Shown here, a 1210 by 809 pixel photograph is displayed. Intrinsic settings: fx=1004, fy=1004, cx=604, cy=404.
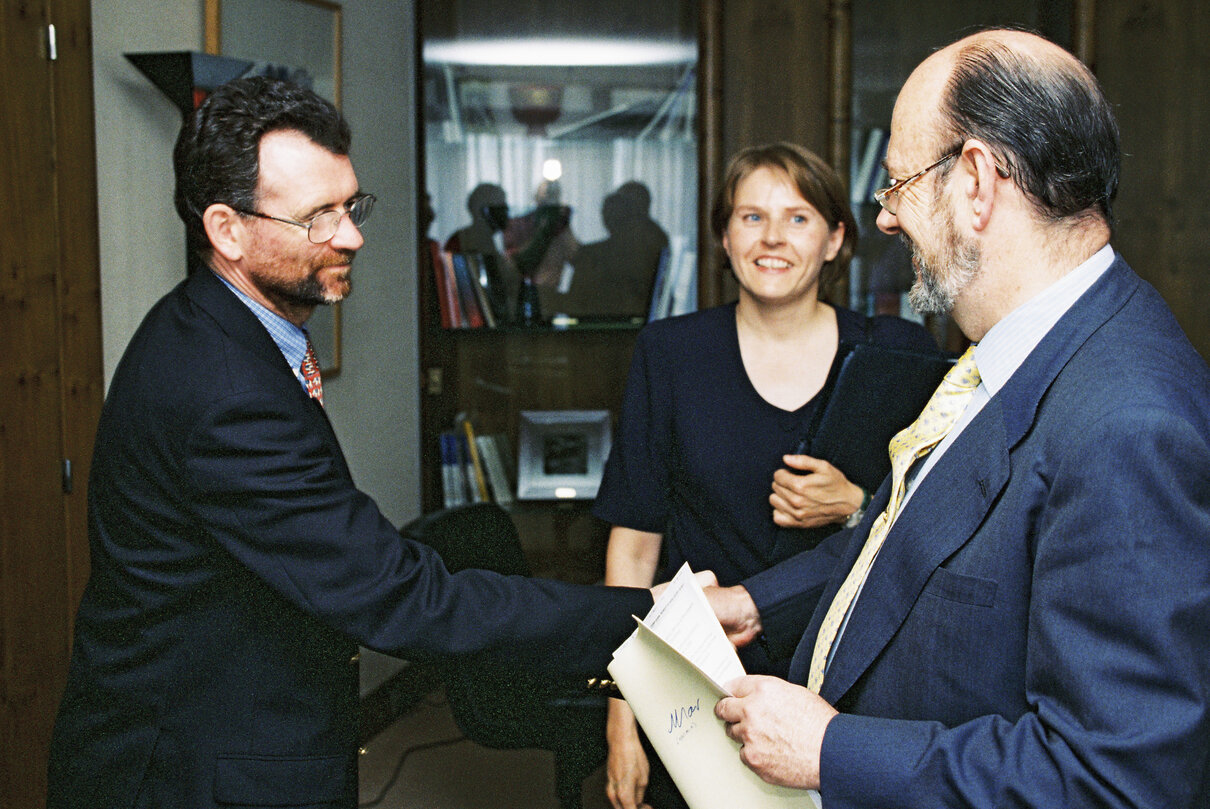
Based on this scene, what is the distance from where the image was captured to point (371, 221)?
→ 364 centimetres

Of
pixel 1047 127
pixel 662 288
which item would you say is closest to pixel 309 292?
pixel 1047 127

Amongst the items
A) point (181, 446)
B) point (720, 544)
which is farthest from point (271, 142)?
point (720, 544)

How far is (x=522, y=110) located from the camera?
12.5ft

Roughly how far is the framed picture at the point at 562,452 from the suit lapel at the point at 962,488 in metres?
2.63

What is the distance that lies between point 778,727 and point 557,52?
3213mm

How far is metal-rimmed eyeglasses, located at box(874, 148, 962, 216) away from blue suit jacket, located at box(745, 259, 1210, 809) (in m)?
Result: 0.22

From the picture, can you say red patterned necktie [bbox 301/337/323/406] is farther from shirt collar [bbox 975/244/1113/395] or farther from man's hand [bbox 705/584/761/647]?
shirt collar [bbox 975/244/1113/395]

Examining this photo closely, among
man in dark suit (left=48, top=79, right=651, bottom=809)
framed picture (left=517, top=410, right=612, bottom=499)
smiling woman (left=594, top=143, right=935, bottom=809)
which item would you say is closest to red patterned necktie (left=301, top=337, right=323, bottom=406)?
man in dark suit (left=48, top=79, right=651, bottom=809)

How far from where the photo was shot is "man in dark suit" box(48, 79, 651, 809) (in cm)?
135

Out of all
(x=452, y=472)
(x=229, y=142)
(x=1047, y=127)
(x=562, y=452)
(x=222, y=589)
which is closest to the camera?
(x=1047, y=127)

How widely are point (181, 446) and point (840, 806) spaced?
93 cm

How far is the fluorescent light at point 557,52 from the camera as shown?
3799 millimetres
